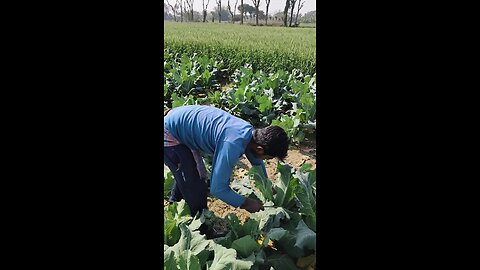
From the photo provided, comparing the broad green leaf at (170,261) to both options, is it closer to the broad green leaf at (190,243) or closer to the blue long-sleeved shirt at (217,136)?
the broad green leaf at (190,243)

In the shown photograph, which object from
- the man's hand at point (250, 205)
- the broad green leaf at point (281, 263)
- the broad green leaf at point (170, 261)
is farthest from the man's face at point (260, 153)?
the broad green leaf at point (170, 261)

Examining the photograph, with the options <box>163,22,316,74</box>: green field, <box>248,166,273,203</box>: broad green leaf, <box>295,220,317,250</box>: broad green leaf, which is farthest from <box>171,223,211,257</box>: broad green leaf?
<box>163,22,316,74</box>: green field

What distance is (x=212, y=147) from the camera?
84.8 inches

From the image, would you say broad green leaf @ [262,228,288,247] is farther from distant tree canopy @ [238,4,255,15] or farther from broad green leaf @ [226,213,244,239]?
distant tree canopy @ [238,4,255,15]

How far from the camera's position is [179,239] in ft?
6.72

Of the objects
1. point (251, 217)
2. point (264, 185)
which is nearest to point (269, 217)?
point (251, 217)

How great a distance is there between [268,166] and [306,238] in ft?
4.48

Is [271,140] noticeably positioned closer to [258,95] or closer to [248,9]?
[248,9]

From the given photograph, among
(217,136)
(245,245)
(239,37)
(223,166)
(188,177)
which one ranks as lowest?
(245,245)
